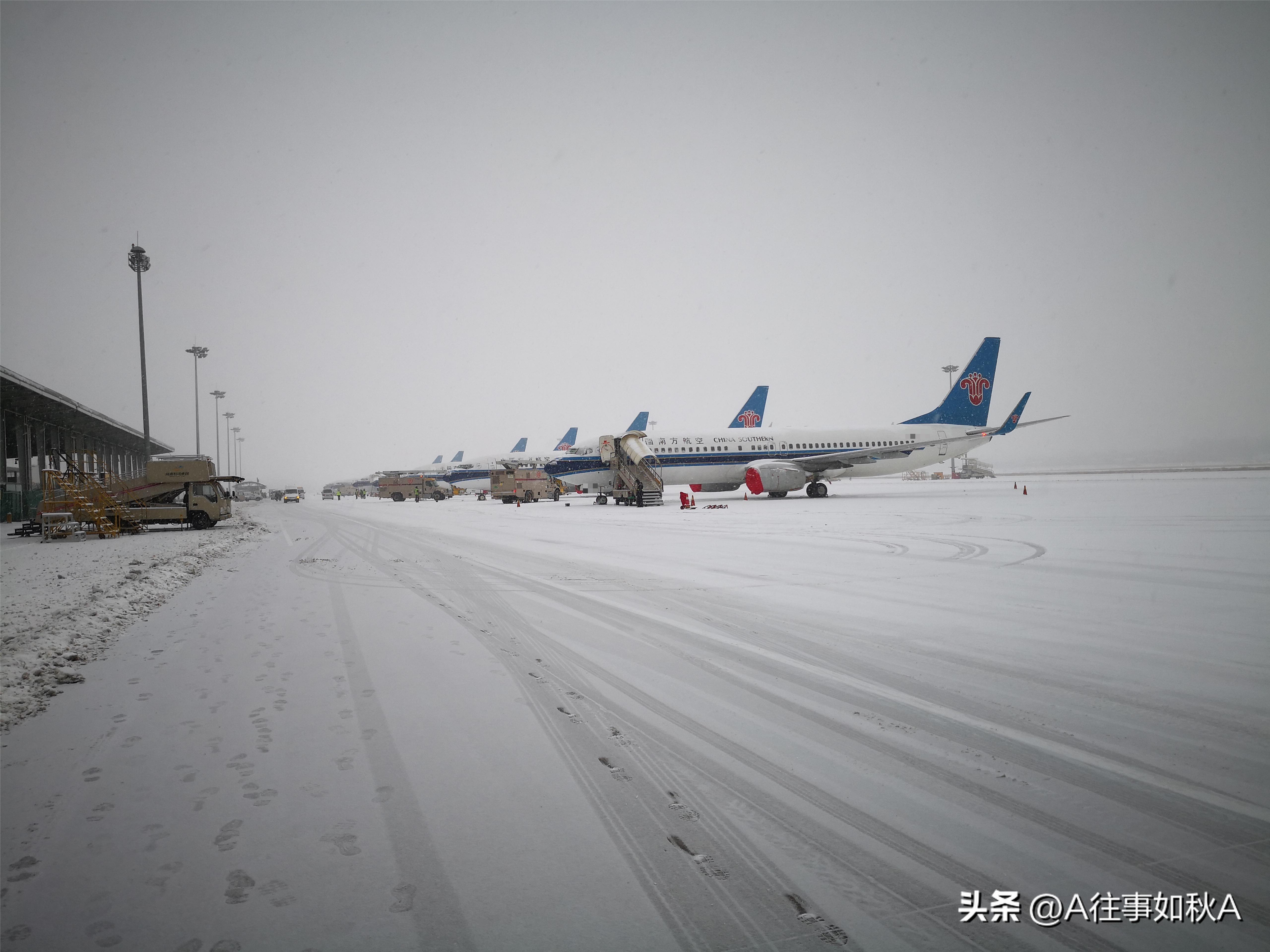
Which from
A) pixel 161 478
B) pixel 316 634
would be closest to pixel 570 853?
pixel 316 634

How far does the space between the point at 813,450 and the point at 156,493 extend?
30.3 m

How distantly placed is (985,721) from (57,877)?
4452 mm

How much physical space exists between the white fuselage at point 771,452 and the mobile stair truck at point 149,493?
17239 millimetres

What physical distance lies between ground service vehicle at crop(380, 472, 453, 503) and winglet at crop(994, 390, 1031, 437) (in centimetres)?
4233

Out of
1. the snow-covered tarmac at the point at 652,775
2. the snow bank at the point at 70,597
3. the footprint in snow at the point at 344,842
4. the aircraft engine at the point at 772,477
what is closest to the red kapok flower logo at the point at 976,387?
the aircraft engine at the point at 772,477

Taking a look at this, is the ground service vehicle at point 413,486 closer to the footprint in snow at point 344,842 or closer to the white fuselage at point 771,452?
the white fuselage at point 771,452

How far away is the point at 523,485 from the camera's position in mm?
43375

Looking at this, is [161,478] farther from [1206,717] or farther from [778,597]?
[1206,717]

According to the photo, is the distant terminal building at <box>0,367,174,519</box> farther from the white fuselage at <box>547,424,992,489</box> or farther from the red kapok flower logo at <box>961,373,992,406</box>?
the red kapok flower logo at <box>961,373,992,406</box>

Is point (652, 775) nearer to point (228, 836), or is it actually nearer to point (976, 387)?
point (228, 836)

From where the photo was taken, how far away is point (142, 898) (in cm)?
241

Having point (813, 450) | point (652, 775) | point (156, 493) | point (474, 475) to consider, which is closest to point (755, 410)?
point (813, 450)

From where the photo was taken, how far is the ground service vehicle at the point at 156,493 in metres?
21.8

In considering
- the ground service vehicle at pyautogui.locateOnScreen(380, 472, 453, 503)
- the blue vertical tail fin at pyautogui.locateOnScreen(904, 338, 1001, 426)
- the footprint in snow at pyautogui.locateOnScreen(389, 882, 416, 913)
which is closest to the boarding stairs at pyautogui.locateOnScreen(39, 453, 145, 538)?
the footprint in snow at pyautogui.locateOnScreen(389, 882, 416, 913)
